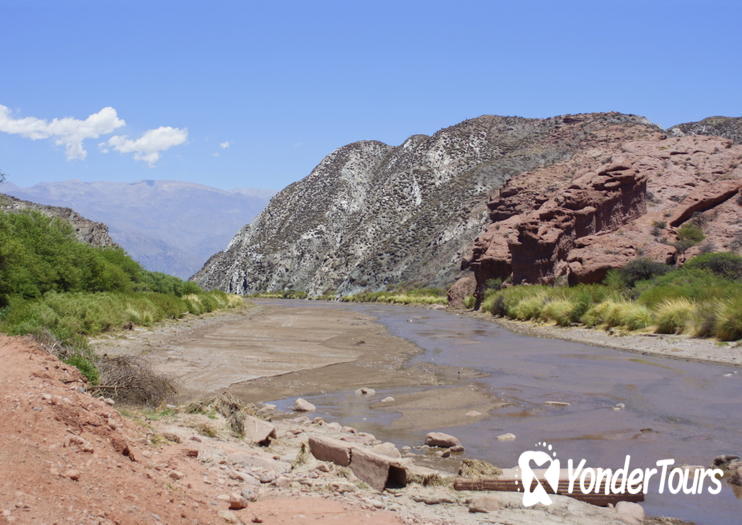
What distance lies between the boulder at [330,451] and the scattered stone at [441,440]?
1.92 meters

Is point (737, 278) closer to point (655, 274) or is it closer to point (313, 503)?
point (655, 274)

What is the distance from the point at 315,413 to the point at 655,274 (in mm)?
26703

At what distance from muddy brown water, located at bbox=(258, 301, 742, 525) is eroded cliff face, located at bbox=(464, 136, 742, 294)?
20526 millimetres

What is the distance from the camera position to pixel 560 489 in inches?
263

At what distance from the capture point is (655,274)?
33219 millimetres

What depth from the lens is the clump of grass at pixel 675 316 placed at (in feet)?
71.8

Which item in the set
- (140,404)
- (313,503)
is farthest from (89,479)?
(140,404)

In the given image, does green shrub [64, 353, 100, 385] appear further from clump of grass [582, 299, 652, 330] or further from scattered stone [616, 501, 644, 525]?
clump of grass [582, 299, 652, 330]

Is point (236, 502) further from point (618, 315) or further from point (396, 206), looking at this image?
point (396, 206)

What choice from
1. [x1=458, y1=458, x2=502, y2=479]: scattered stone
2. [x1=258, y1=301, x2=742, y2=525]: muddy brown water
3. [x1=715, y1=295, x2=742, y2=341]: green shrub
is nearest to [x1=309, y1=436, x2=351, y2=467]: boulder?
[x1=458, y1=458, x2=502, y2=479]: scattered stone

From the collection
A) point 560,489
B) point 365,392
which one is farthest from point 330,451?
point 365,392

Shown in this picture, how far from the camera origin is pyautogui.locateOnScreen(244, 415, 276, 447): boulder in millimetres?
8180

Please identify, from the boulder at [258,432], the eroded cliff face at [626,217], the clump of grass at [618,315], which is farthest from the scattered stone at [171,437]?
the eroded cliff face at [626,217]

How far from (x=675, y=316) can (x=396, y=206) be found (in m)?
86.5
